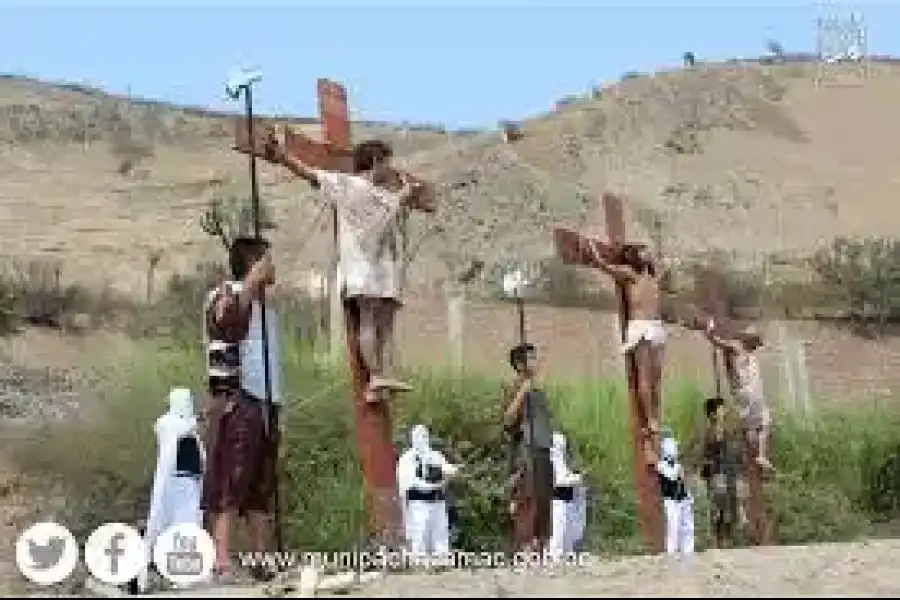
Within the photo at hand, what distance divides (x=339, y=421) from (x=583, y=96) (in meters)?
42.9

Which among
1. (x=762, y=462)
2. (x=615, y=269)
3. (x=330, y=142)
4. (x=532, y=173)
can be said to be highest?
(x=532, y=173)

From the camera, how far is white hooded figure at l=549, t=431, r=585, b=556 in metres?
15.3

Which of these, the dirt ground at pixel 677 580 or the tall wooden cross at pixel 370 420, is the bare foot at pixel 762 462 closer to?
the tall wooden cross at pixel 370 420

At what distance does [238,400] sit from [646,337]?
15.5ft

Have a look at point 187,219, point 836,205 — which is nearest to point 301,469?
point 187,219

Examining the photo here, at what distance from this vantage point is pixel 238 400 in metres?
12.0

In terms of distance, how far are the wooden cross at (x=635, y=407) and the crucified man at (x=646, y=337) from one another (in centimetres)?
5

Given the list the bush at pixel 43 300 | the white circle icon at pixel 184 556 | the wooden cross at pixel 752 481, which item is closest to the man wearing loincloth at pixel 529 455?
the wooden cross at pixel 752 481

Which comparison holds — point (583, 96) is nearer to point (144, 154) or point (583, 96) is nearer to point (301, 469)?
point (144, 154)

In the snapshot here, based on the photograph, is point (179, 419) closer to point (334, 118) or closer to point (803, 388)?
point (334, 118)

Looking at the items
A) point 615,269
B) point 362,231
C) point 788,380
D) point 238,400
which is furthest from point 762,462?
point 788,380

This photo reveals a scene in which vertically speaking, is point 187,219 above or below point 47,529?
above

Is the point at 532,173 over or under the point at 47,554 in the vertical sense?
over

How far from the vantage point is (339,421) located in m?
16.8
